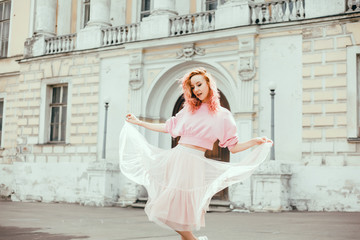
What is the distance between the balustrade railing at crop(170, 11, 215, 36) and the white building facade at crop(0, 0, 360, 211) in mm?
31

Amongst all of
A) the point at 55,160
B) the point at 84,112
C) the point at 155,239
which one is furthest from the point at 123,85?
the point at 155,239

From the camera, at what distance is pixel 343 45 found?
1183cm

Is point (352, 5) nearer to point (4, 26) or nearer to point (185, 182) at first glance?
point (185, 182)

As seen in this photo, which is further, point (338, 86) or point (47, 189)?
point (47, 189)

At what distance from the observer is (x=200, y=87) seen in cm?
428

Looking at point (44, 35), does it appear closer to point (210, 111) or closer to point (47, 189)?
point (47, 189)

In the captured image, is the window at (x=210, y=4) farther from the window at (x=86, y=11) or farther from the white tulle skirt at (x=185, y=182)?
the white tulle skirt at (x=185, y=182)

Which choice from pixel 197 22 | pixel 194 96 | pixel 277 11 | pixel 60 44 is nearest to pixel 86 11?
pixel 60 44

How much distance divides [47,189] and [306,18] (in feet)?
33.0

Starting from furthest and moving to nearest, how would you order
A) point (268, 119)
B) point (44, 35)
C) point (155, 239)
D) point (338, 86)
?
point (44, 35)
point (268, 119)
point (338, 86)
point (155, 239)

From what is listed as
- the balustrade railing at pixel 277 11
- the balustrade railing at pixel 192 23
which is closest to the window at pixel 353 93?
the balustrade railing at pixel 277 11

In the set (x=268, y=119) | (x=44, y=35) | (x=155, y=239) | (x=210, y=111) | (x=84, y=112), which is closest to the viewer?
(x=210, y=111)

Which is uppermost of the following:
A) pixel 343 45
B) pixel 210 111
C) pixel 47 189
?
Answer: pixel 343 45

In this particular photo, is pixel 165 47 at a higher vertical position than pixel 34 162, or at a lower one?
higher
